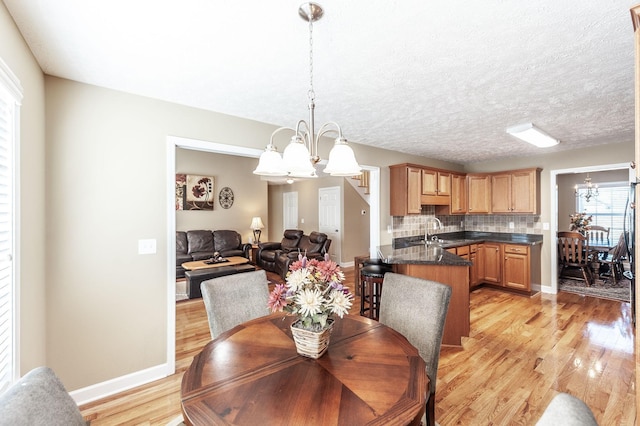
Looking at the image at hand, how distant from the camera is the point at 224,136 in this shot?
9.23ft

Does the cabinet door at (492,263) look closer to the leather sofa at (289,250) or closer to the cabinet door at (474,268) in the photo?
the cabinet door at (474,268)

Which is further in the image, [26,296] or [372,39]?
[26,296]

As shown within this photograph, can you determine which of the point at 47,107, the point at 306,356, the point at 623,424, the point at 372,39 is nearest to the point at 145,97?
the point at 47,107

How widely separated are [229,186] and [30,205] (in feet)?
18.3

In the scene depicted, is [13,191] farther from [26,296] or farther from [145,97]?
[145,97]

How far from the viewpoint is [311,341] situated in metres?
1.23

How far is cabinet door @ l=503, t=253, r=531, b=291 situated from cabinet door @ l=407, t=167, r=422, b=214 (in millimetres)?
1802

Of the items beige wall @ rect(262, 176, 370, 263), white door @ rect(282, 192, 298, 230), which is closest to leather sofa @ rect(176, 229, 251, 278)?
beige wall @ rect(262, 176, 370, 263)

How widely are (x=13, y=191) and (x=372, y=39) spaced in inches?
82.2

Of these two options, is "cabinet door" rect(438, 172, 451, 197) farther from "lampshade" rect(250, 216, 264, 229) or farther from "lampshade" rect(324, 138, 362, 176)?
"lampshade" rect(250, 216, 264, 229)

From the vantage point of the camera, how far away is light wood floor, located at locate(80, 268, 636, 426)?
201cm

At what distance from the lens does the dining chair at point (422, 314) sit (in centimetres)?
164

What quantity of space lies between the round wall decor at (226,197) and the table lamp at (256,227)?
0.72m

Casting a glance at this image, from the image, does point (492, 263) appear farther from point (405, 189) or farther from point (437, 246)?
point (405, 189)
